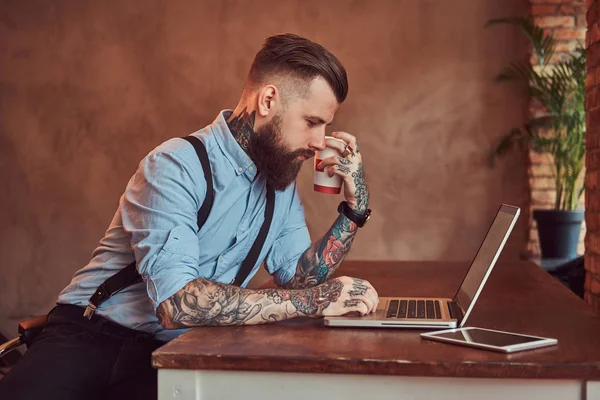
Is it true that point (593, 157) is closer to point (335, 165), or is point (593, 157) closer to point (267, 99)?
point (335, 165)

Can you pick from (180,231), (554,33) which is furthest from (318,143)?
(554,33)

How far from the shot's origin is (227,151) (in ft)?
6.44

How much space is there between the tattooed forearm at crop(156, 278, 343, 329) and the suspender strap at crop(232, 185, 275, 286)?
32 centimetres

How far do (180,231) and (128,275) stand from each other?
272 millimetres

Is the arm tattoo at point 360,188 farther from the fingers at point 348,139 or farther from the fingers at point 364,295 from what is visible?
the fingers at point 364,295

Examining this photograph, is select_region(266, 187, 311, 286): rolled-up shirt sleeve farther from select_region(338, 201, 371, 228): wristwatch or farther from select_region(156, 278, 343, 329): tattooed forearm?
select_region(156, 278, 343, 329): tattooed forearm

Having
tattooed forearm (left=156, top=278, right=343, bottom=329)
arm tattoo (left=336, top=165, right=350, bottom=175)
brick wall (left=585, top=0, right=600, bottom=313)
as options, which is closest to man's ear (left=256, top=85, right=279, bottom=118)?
arm tattoo (left=336, top=165, right=350, bottom=175)

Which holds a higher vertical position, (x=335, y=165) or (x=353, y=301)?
(x=335, y=165)

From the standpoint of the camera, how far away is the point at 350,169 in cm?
211

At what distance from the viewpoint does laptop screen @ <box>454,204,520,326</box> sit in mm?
1609

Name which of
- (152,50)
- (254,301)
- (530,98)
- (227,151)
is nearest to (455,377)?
(254,301)

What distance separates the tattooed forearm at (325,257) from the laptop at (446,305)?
0.82ft

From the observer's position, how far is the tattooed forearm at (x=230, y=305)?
163 cm

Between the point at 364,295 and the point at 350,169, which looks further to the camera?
the point at 350,169
